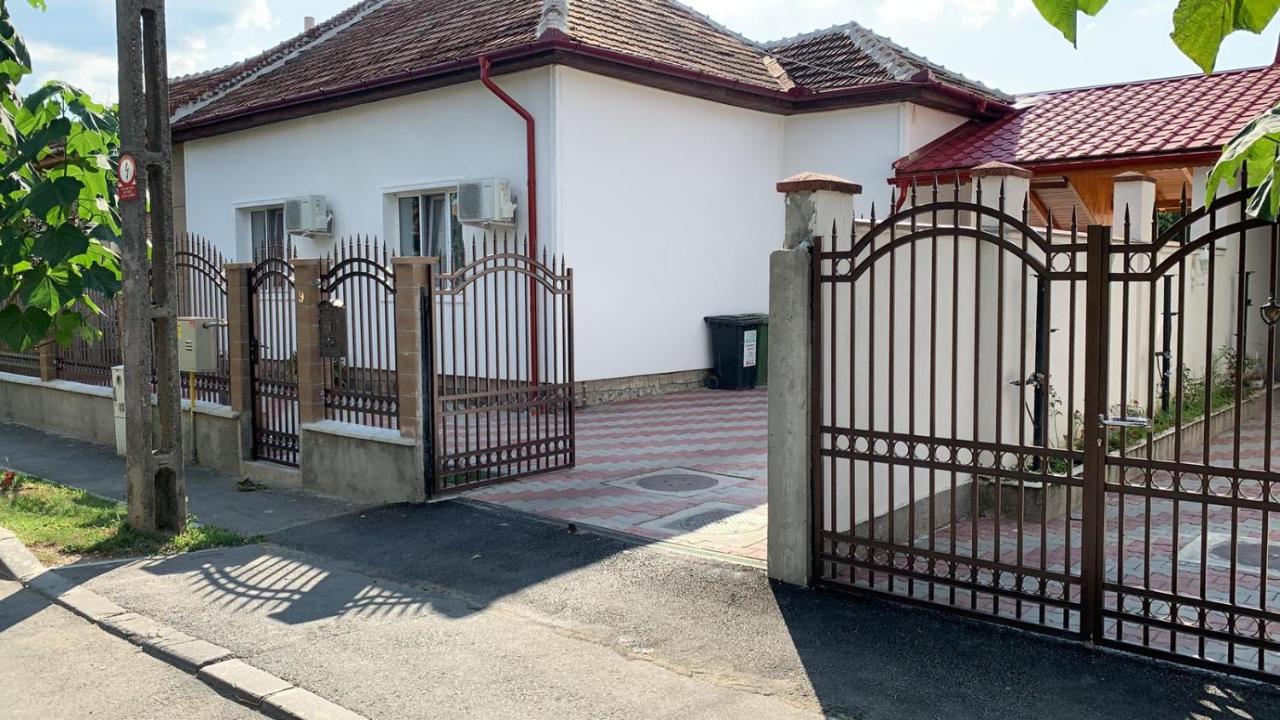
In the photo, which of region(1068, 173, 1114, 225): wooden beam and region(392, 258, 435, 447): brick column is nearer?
region(392, 258, 435, 447): brick column

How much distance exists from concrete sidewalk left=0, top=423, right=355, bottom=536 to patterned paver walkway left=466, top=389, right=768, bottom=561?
152 centimetres

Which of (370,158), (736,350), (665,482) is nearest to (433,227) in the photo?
(370,158)

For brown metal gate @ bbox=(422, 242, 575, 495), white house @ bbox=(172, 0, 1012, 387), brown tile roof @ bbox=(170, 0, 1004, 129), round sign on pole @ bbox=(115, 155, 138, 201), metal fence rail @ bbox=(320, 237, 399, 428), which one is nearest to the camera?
round sign on pole @ bbox=(115, 155, 138, 201)

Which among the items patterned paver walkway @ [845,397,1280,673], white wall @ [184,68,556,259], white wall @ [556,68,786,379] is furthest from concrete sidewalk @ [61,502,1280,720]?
white wall @ [184,68,556,259]

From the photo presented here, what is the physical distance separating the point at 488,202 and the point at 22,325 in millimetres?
5478

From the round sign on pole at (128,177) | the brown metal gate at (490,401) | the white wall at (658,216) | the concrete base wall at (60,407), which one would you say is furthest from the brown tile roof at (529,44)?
the round sign on pole at (128,177)

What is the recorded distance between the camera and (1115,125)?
14781 millimetres

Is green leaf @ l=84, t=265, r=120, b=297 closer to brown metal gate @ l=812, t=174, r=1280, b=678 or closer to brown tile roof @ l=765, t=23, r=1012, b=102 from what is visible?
brown metal gate @ l=812, t=174, r=1280, b=678

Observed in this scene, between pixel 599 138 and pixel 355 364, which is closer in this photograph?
pixel 355 364

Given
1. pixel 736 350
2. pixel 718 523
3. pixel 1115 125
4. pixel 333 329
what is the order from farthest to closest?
pixel 736 350 < pixel 1115 125 < pixel 333 329 < pixel 718 523

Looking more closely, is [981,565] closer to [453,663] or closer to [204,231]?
[453,663]

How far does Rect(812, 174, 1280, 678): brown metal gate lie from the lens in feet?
15.4

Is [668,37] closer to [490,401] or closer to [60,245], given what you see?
[490,401]

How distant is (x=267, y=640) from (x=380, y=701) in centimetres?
112
